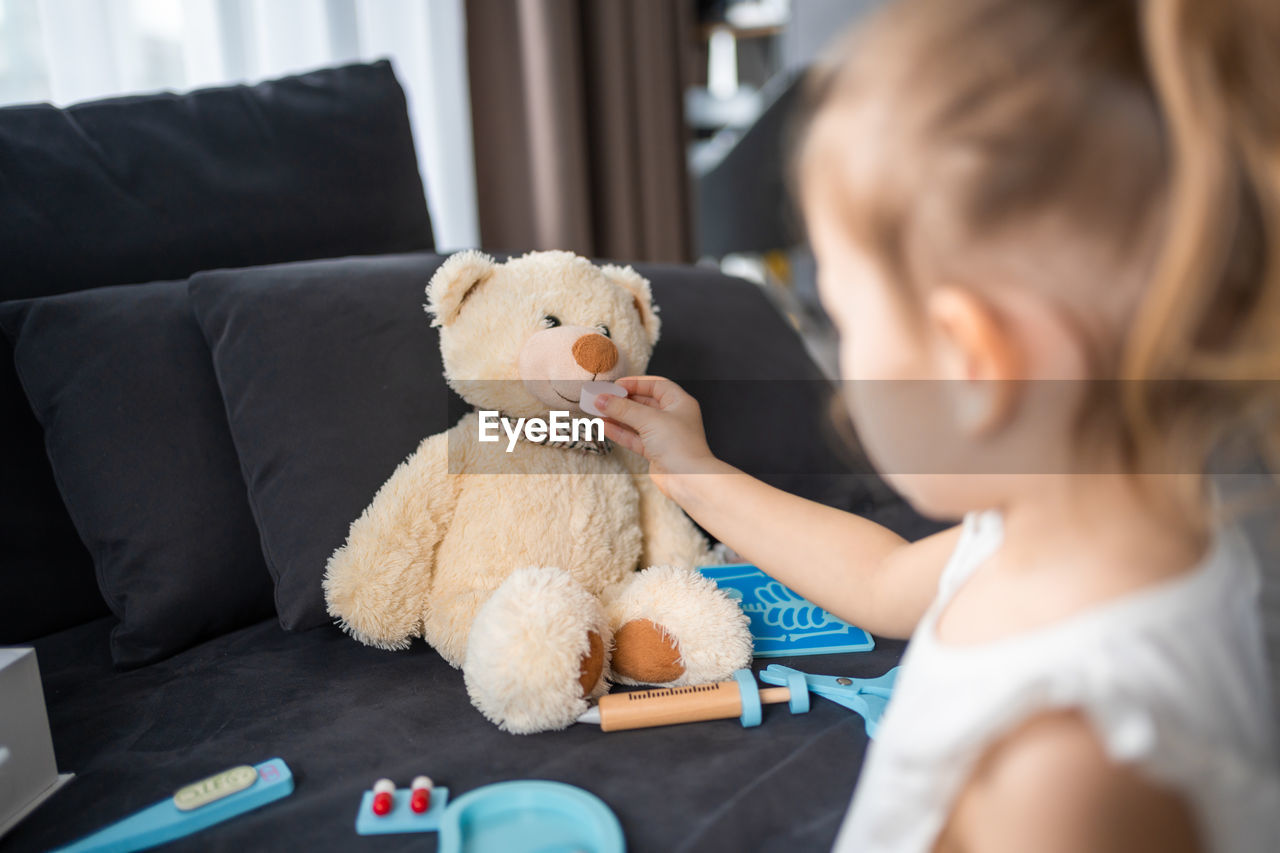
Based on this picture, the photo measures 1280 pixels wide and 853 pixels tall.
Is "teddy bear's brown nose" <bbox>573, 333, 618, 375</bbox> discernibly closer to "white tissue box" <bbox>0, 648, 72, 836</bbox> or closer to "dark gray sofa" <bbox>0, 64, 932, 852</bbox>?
"dark gray sofa" <bbox>0, 64, 932, 852</bbox>

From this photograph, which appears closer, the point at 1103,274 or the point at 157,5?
the point at 1103,274

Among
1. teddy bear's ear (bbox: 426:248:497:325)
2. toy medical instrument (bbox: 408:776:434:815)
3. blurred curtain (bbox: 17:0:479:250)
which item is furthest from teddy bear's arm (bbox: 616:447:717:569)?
blurred curtain (bbox: 17:0:479:250)

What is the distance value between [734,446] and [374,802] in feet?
1.80

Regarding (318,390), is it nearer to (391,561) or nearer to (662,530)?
(391,561)

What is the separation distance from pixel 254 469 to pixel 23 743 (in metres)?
0.28

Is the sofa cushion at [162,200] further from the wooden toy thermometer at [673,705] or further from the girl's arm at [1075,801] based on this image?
the girl's arm at [1075,801]

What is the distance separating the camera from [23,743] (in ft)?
1.92

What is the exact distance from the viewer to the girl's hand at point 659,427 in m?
0.75

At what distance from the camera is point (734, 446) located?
973 mm

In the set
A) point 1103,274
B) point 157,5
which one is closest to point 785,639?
point 1103,274

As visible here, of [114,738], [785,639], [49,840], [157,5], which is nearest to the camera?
[49,840]

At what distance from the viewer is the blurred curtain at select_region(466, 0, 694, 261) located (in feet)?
5.63

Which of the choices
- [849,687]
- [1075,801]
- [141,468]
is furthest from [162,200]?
[1075,801]

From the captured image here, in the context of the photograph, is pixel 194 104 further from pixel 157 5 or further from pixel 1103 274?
pixel 1103 274
